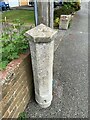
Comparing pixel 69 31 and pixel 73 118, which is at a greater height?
pixel 69 31

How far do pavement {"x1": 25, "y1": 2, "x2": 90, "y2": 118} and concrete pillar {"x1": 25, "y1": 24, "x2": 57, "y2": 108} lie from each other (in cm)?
23

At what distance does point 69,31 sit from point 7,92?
614 centimetres

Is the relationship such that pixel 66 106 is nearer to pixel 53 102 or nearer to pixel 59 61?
pixel 53 102

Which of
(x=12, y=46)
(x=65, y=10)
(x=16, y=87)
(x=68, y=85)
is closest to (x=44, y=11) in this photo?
(x=12, y=46)

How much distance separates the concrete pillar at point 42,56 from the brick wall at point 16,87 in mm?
191

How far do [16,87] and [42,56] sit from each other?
23.4 inches

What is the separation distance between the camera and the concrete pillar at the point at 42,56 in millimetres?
2584

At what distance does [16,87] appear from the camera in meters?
2.71

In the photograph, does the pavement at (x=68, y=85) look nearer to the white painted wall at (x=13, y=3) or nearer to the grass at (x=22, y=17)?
the grass at (x=22, y=17)

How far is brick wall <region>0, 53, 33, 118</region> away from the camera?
7.82 ft

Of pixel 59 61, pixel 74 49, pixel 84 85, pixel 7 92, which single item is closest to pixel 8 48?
pixel 7 92

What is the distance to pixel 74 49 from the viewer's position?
587cm

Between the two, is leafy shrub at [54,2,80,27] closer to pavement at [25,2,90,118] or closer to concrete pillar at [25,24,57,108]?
pavement at [25,2,90,118]

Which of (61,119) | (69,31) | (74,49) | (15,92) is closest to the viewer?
(15,92)
